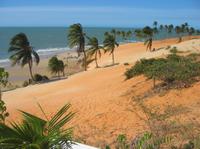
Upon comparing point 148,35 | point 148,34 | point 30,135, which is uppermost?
point 30,135

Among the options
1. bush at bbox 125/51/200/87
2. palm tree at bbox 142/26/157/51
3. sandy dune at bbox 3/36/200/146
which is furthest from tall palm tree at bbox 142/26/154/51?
bush at bbox 125/51/200/87

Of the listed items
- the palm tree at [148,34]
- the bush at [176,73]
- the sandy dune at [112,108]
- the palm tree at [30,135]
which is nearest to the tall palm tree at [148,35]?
the palm tree at [148,34]

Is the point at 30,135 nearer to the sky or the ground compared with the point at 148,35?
nearer to the sky

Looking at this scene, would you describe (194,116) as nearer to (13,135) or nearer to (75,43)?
(13,135)

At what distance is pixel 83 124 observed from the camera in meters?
17.0

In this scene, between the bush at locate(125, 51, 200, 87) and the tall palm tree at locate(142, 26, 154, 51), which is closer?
the bush at locate(125, 51, 200, 87)

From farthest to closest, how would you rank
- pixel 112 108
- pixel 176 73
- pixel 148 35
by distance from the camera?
1. pixel 148 35
2. pixel 176 73
3. pixel 112 108

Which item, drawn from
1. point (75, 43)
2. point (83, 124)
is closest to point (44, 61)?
point (75, 43)

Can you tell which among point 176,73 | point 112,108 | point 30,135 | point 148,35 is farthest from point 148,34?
point 30,135

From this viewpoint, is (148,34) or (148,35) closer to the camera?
(148,34)

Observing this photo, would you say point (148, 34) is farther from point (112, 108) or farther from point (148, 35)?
point (112, 108)

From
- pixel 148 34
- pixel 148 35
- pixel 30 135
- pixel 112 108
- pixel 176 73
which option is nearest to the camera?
pixel 30 135

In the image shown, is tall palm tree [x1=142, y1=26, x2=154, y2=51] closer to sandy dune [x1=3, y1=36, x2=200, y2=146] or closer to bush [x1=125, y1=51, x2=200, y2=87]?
sandy dune [x1=3, y1=36, x2=200, y2=146]

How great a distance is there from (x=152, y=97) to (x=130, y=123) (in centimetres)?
361
